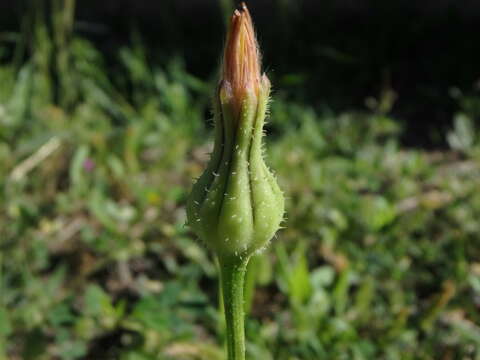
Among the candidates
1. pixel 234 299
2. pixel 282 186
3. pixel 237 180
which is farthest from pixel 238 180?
pixel 282 186

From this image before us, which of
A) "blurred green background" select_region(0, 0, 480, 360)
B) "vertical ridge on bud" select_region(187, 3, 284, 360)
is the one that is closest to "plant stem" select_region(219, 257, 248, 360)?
"vertical ridge on bud" select_region(187, 3, 284, 360)

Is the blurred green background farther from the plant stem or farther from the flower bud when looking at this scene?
the flower bud

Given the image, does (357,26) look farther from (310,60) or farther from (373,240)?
(373,240)

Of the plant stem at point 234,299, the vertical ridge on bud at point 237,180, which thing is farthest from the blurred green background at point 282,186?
the vertical ridge on bud at point 237,180

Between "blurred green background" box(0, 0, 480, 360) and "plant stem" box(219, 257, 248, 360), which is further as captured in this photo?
"blurred green background" box(0, 0, 480, 360)

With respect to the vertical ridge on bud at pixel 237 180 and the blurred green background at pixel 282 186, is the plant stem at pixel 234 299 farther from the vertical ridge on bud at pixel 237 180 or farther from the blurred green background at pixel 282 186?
the blurred green background at pixel 282 186

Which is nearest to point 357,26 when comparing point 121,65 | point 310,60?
point 310,60

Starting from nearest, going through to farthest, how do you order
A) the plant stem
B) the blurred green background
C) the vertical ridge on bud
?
the vertical ridge on bud < the plant stem < the blurred green background
